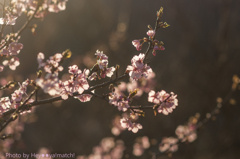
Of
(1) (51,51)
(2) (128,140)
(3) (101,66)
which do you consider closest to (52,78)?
(3) (101,66)

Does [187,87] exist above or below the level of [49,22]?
below

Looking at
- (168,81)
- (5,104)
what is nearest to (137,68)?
(5,104)

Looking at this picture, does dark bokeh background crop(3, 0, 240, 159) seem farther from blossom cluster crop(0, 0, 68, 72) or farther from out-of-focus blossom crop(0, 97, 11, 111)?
blossom cluster crop(0, 0, 68, 72)

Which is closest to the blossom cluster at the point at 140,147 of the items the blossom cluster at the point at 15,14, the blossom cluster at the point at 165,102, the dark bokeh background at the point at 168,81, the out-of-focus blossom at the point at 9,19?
the dark bokeh background at the point at 168,81

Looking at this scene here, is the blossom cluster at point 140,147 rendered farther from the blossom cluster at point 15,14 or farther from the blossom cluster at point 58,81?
the blossom cluster at point 15,14

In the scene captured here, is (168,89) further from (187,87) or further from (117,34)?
(117,34)

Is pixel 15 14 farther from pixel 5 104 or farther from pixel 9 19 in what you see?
pixel 5 104

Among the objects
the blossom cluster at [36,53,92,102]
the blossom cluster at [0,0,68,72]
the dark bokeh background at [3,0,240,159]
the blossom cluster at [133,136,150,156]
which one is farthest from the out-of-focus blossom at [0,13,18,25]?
the blossom cluster at [133,136,150,156]

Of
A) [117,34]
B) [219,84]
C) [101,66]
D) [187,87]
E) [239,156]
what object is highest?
[117,34]
